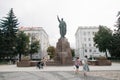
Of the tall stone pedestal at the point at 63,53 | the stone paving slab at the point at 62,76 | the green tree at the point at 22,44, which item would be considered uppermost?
the green tree at the point at 22,44

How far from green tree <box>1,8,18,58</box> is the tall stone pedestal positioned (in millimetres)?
27606

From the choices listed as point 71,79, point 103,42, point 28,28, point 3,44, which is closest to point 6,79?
point 71,79

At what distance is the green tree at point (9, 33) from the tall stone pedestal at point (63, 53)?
1087 inches

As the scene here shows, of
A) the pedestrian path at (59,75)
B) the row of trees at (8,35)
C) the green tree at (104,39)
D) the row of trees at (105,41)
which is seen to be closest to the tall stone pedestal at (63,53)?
the pedestrian path at (59,75)

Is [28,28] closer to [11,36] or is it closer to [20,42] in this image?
[20,42]

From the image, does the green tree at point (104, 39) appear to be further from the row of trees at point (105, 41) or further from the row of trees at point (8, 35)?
the row of trees at point (8, 35)

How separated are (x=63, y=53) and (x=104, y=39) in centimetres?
4249

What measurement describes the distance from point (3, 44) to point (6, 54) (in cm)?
268

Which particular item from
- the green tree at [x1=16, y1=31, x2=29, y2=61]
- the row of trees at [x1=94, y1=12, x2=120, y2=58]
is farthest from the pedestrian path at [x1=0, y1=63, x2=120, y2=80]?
the green tree at [x1=16, y1=31, x2=29, y2=61]

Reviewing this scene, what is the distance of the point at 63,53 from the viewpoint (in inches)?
1347

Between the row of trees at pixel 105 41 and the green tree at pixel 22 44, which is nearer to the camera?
the row of trees at pixel 105 41

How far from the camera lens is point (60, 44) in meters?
35.0

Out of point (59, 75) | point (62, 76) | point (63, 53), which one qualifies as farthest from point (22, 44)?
point (62, 76)

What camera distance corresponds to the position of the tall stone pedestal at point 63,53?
34219mm
